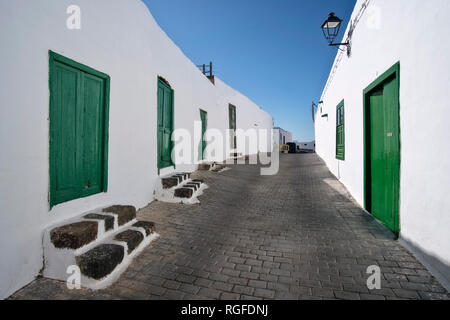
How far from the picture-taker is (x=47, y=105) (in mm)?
2643

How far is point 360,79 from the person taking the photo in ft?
16.8

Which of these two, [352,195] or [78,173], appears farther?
[352,195]

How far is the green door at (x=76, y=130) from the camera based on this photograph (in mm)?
2801

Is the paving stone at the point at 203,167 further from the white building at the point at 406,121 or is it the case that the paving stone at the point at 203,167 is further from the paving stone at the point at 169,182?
the white building at the point at 406,121

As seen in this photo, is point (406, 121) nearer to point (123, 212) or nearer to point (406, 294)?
point (406, 294)

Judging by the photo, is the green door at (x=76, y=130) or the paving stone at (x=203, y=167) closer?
the green door at (x=76, y=130)

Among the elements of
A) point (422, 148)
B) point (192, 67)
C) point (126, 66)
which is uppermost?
point (192, 67)

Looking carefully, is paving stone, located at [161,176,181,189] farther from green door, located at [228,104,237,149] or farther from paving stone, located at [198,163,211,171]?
green door, located at [228,104,237,149]

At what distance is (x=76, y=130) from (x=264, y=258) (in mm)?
2898

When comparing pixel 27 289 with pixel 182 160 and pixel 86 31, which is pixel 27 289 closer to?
pixel 86 31

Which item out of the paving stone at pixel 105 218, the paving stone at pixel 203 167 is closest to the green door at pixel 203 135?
the paving stone at pixel 203 167
